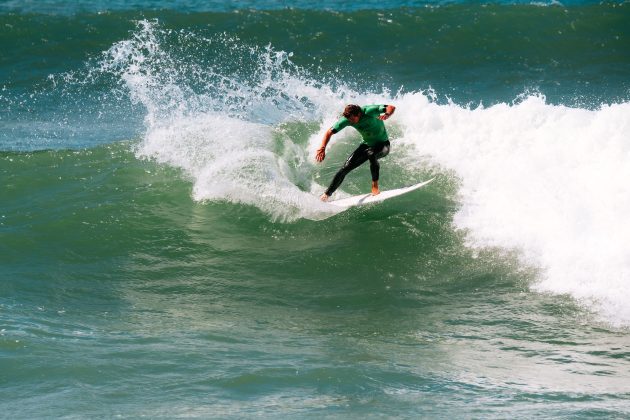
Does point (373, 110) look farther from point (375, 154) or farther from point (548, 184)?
point (548, 184)

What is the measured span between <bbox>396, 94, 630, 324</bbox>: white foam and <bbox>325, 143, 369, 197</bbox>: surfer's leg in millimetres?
1445

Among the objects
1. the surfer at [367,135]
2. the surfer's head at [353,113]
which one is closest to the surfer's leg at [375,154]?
the surfer at [367,135]

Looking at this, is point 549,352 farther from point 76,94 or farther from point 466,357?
point 76,94

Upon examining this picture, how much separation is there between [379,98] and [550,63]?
6676mm

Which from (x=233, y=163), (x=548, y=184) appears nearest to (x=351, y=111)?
(x=233, y=163)

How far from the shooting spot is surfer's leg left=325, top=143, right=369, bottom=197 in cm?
1153

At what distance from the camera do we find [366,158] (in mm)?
11523

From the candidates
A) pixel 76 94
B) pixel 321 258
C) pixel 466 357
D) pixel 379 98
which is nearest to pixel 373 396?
pixel 466 357

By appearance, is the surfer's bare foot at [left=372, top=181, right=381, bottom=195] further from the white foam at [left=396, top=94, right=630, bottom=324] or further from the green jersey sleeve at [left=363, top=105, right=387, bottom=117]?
the white foam at [left=396, top=94, right=630, bottom=324]

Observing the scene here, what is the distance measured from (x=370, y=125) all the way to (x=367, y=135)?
0.18 m

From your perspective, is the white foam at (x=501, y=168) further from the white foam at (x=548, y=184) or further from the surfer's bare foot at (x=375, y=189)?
the surfer's bare foot at (x=375, y=189)

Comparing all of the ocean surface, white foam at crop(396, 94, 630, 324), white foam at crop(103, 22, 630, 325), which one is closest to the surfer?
the ocean surface

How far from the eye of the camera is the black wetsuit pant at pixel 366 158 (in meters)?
11.4

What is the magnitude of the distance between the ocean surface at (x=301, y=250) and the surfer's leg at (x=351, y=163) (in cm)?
30
